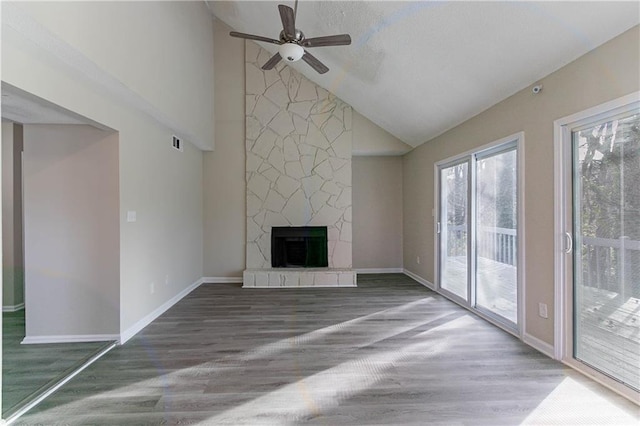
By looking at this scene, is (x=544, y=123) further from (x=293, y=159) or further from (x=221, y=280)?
(x=221, y=280)

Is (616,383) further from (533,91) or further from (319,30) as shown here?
(319,30)

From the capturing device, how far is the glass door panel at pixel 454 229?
4.25m

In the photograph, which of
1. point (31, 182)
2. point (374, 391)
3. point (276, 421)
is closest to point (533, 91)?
point (374, 391)

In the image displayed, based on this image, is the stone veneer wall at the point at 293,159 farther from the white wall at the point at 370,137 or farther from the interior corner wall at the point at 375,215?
the interior corner wall at the point at 375,215

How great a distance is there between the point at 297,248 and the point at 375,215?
1.84 m

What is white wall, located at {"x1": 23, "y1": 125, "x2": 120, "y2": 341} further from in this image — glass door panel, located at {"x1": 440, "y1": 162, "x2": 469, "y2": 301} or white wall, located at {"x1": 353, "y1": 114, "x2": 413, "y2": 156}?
glass door panel, located at {"x1": 440, "y1": 162, "x2": 469, "y2": 301}

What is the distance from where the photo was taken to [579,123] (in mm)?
2492

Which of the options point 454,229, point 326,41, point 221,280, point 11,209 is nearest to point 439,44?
point 326,41

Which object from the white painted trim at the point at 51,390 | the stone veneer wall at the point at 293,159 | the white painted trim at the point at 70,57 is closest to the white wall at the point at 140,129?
the white painted trim at the point at 70,57

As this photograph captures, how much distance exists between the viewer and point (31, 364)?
2605mm

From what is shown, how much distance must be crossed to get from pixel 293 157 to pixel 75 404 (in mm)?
4447

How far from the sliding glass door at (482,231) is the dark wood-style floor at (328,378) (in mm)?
392

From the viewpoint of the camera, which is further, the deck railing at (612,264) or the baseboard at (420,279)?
the baseboard at (420,279)

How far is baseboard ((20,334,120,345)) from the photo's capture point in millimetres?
2986
